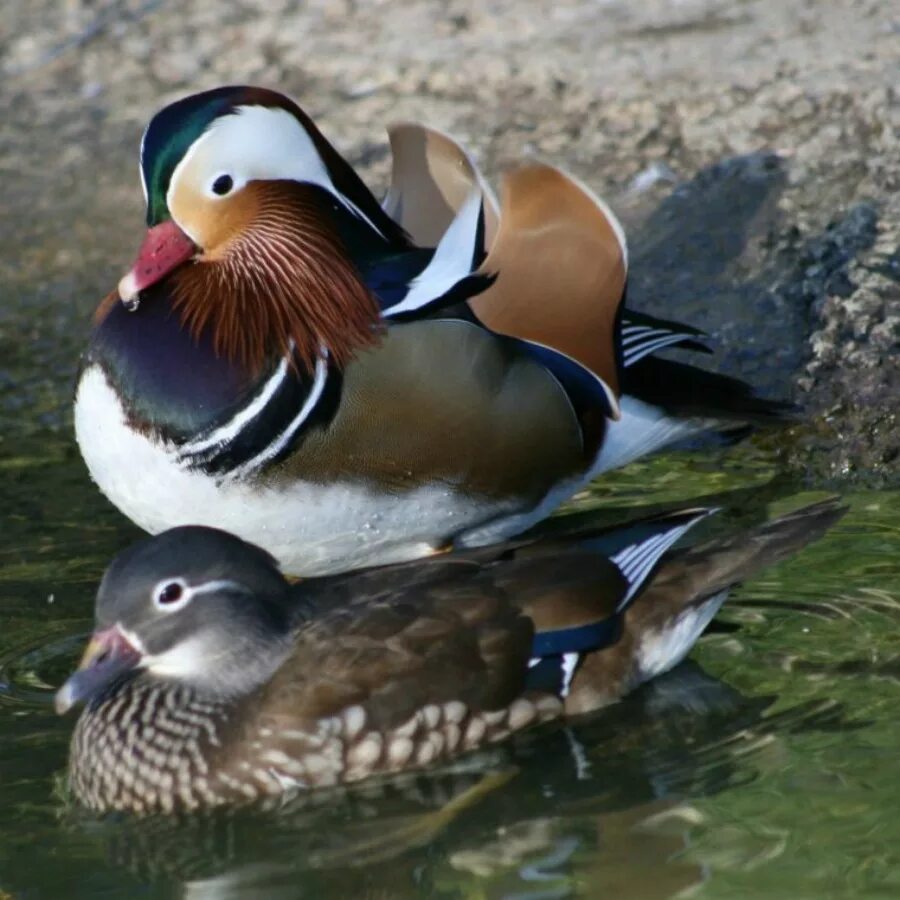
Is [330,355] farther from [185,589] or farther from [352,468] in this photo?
[185,589]

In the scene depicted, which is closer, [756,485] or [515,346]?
[515,346]

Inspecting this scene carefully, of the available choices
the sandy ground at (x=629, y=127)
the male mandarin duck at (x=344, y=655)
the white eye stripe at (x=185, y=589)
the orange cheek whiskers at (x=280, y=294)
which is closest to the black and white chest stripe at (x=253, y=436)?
the orange cheek whiskers at (x=280, y=294)

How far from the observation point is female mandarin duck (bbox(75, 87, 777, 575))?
4.91 m

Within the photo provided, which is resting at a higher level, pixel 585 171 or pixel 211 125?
pixel 211 125

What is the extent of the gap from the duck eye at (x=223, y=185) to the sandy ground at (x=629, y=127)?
1.90 metres

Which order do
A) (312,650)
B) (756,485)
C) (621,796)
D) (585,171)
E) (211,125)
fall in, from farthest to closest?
(585,171), (756,485), (211,125), (312,650), (621,796)

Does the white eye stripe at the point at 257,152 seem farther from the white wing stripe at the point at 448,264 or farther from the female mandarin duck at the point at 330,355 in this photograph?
the white wing stripe at the point at 448,264

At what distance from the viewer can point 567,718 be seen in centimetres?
468

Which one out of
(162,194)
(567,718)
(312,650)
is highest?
(162,194)

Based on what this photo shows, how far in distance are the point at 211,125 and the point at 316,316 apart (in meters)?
0.55

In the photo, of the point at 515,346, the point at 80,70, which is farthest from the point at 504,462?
the point at 80,70

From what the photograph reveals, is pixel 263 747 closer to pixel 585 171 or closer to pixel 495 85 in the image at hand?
pixel 585 171

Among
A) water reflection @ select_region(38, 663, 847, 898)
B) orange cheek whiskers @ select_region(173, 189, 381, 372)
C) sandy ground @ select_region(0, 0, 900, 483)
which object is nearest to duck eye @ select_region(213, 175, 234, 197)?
orange cheek whiskers @ select_region(173, 189, 381, 372)

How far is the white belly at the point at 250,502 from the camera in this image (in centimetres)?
489
